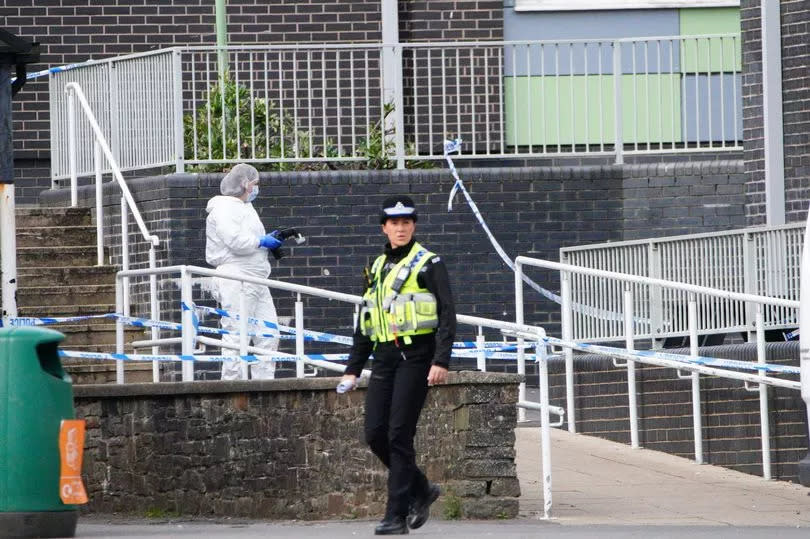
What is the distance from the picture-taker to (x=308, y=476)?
11.1 m

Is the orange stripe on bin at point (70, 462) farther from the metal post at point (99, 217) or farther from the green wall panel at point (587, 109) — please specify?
the green wall panel at point (587, 109)

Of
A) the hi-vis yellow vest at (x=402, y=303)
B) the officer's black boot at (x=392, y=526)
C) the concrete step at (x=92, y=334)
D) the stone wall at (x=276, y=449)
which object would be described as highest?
the hi-vis yellow vest at (x=402, y=303)

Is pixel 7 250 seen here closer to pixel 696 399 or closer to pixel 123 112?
pixel 696 399

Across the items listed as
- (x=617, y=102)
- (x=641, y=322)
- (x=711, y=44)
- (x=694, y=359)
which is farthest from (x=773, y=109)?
(x=694, y=359)

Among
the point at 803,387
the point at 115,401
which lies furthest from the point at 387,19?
the point at 803,387

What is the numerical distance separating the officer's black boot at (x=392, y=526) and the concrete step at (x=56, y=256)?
716cm

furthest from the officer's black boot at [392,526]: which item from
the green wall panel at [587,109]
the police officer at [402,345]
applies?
the green wall panel at [587,109]

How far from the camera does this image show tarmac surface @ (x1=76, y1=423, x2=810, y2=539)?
9.83 meters

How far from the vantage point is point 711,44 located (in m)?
18.2

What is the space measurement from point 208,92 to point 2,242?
457cm

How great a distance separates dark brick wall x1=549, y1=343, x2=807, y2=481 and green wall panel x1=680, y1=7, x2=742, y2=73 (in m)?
4.11

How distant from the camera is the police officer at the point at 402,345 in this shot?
31.2 ft

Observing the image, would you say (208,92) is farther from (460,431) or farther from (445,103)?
(460,431)

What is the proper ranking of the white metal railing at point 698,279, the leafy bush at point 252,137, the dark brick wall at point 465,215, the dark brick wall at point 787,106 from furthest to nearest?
the leafy bush at point 252,137, the dark brick wall at point 465,215, the dark brick wall at point 787,106, the white metal railing at point 698,279
